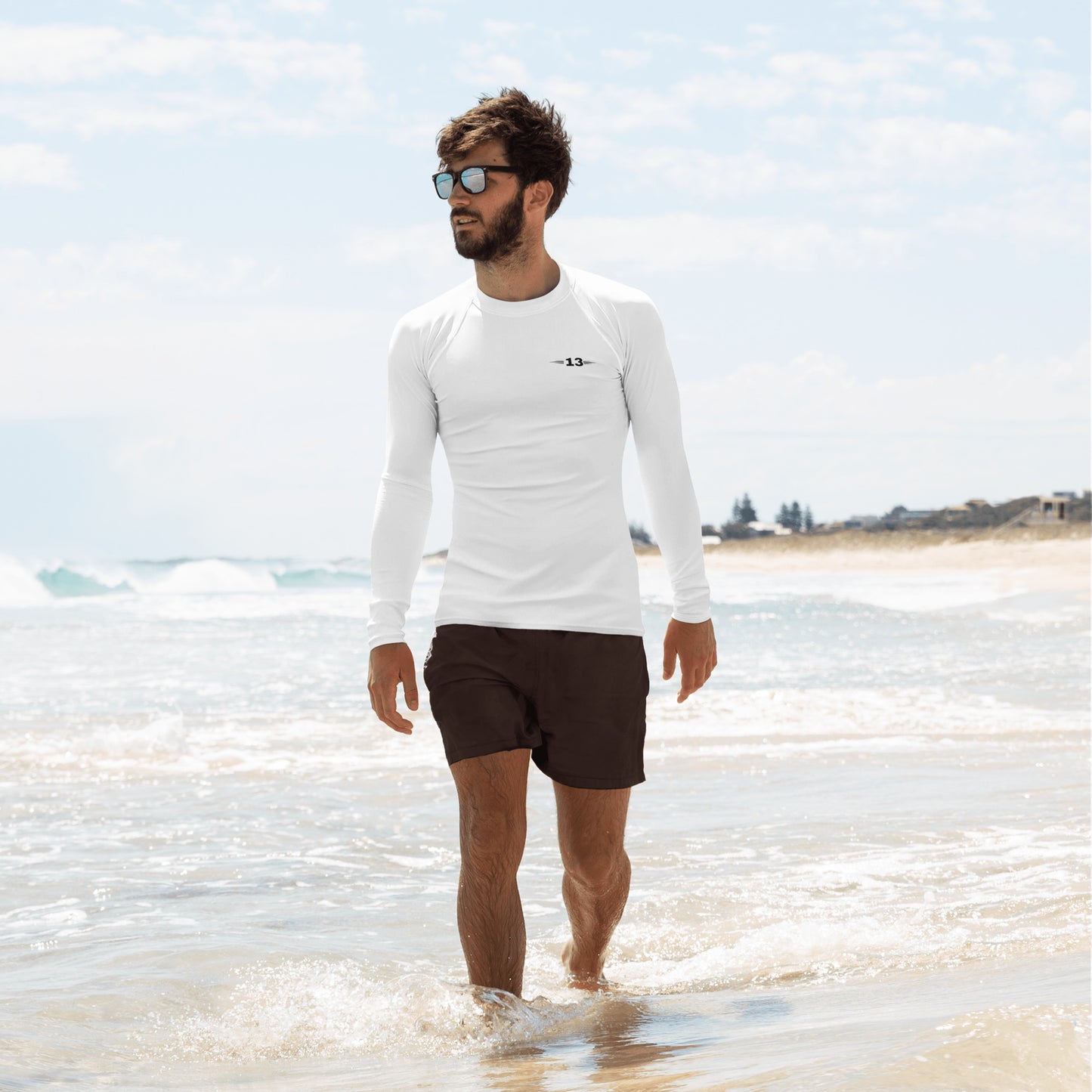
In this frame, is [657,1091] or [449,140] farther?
[449,140]

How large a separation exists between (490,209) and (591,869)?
1.79 metres

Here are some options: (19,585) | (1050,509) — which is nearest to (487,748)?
(19,585)

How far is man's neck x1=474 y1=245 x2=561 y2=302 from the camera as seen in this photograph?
3.12 metres

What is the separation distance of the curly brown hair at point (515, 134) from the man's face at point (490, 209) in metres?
0.02

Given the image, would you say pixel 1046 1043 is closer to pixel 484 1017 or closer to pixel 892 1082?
pixel 892 1082

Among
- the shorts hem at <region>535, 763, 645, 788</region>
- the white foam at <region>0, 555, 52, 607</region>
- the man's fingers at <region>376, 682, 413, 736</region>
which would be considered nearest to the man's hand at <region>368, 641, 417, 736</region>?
the man's fingers at <region>376, 682, 413, 736</region>

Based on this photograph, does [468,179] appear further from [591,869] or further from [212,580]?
[212,580]

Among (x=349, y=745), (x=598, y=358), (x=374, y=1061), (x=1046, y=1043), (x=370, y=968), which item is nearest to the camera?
(x=1046, y=1043)

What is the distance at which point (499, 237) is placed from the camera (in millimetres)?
3076

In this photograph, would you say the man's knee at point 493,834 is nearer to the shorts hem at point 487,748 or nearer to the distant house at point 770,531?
the shorts hem at point 487,748

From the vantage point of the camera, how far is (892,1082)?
199 cm

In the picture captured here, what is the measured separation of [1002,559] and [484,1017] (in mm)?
47786

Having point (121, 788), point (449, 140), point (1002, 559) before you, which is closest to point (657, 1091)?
point (449, 140)

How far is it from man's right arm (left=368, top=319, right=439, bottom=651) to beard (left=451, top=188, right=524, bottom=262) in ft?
0.88
